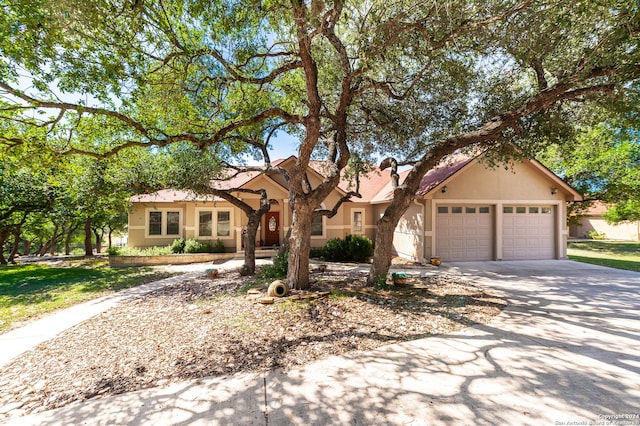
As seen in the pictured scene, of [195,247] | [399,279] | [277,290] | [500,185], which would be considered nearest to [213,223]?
[195,247]

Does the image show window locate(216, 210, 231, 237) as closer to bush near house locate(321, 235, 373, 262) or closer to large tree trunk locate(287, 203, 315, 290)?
bush near house locate(321, 235, 373, 262)

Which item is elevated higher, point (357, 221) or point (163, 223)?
point (357, 221)

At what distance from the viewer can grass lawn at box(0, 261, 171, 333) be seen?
673cm

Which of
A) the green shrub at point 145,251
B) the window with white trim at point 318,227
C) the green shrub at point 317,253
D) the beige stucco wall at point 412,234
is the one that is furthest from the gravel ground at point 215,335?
the window with white trim at point 318,227

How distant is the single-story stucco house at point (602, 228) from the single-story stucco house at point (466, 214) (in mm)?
17135

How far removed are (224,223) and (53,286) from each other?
7.54 m

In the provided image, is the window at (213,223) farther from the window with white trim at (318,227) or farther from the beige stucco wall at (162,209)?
the window with white trim at (318,227)

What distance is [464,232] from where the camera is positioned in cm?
1301

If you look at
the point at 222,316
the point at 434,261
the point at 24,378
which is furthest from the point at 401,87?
the point at 24,378

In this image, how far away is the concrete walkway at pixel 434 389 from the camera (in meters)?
A: 2.81

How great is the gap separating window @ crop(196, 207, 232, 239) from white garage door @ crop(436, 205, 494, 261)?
36.3 feet

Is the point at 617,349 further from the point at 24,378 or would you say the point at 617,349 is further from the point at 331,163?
the point at 24,378

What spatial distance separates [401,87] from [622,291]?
8.49 metres

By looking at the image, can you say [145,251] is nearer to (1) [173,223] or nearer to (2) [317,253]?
(1) [173,223]
